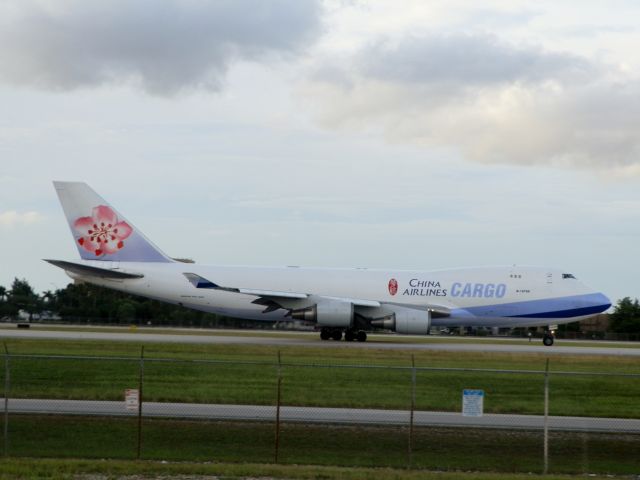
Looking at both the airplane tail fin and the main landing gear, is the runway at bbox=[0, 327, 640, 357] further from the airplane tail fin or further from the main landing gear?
the airplane tail fin

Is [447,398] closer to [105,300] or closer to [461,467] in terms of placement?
[461,467]

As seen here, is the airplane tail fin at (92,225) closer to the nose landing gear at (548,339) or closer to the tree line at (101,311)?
the nose landing gear at (548,339)

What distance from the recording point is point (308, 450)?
15844mm

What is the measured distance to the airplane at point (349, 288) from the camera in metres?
44.1

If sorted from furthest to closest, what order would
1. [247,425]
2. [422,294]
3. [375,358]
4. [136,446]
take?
[422,294] → [375,358] → [247,425] → [136,446]

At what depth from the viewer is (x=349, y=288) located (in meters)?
44.6

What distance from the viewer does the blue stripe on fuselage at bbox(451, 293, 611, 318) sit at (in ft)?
146

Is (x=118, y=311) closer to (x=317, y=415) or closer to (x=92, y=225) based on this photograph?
(x=92, y=225)

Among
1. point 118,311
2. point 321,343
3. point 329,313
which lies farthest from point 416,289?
point 118,311

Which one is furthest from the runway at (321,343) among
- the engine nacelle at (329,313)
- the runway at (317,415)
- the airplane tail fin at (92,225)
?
the runway at (317,415)

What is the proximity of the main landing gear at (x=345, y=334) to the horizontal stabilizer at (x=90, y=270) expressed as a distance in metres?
9.76

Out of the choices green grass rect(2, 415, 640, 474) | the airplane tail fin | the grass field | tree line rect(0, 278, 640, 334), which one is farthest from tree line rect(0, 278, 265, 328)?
green grass rect(2, 415, 640, 474)

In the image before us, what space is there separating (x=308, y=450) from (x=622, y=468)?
5.31m

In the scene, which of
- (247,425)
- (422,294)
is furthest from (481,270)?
(247,425)
